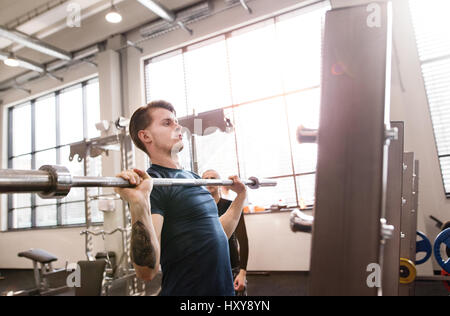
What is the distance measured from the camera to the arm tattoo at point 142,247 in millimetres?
1043

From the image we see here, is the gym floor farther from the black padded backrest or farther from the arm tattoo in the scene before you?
the arm tattoo

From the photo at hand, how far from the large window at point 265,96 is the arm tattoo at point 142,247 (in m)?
3.77

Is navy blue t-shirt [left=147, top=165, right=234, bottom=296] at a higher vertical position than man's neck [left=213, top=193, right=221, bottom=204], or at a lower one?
lower

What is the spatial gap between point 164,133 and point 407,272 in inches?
76.8

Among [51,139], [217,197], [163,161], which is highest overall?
[51,139]

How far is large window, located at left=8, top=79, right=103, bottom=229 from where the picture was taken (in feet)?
24.1

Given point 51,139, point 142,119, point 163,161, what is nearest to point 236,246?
point 163,161

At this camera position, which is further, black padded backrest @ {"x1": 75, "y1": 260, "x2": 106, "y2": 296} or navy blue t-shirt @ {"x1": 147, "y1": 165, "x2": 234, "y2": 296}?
Result: black padded backrest @ {"x1": 75, "y1": 260, "x2": 106, "y2": 296}

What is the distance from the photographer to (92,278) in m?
3.20

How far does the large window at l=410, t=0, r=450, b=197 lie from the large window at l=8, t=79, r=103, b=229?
6240mm

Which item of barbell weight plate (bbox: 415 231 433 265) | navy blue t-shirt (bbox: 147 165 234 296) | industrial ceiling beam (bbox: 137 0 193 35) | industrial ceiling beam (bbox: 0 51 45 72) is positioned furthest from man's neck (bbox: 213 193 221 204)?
industrial ceiling beam (bbox: 0 51 45 72)

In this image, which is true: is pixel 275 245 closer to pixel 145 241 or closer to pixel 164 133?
pixel 164 133
